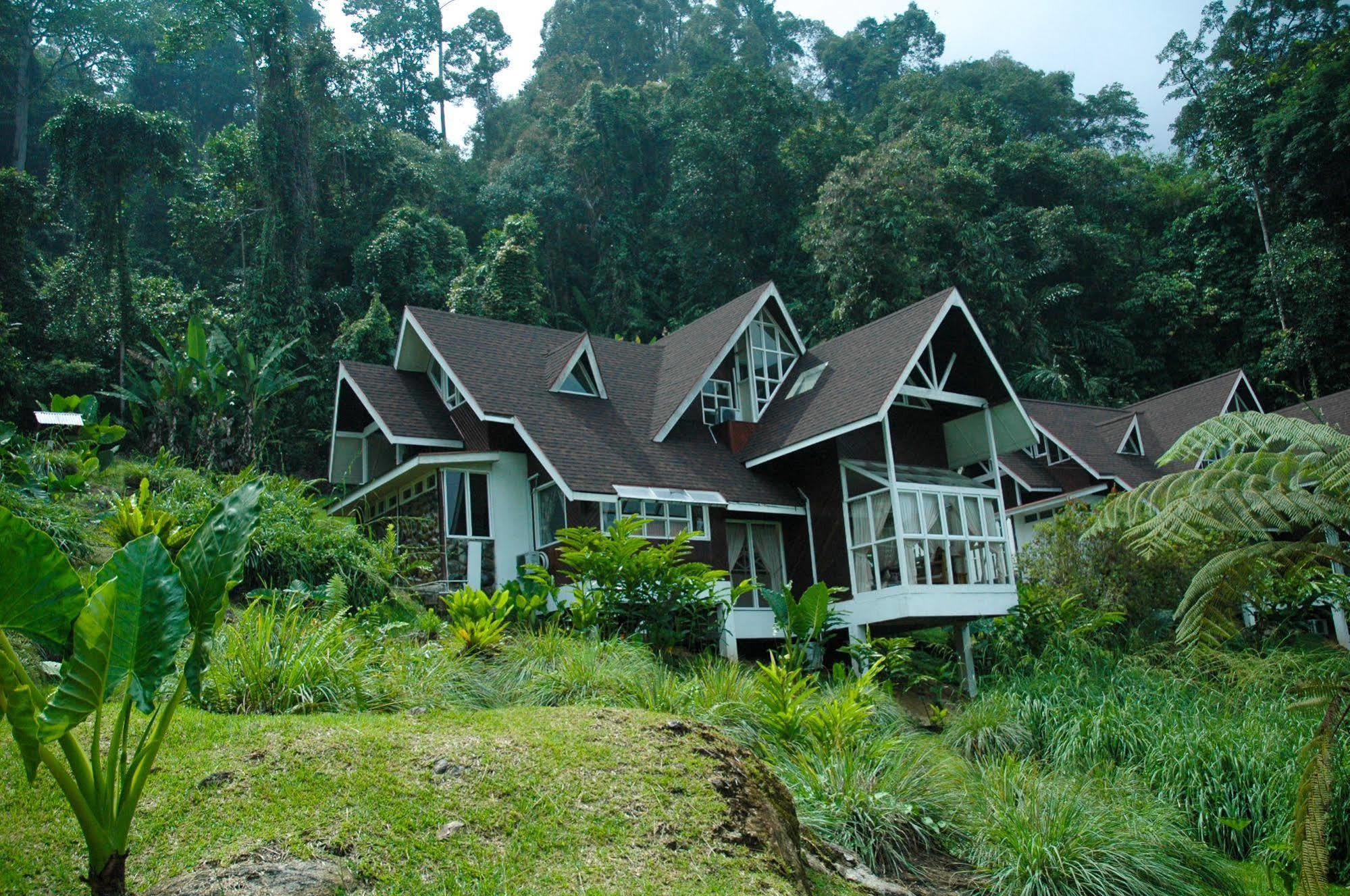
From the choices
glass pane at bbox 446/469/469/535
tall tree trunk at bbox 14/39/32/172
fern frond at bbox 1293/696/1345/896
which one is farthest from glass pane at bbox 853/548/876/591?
tall tree trunk at bbox 14/39/32/172

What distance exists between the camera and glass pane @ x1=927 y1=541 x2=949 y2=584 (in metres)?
19.8

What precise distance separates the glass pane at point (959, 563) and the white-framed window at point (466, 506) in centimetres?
843

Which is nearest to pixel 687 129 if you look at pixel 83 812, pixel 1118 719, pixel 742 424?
pixel 742 424

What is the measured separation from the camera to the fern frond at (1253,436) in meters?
11.8

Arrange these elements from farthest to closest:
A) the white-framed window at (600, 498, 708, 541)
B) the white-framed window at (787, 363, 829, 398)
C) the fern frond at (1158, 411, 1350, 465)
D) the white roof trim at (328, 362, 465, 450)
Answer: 1. the white-framed window at (787, 363, 829, 398)
2. the white roof trim at (328, 362, 465, 450)
3. the white-framed window at (600, 498, 708, 541)
4. the fern frond at (1158, 411, 1350, 465)

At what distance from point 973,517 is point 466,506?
9.46 meters

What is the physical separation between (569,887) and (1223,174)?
46.3 metres

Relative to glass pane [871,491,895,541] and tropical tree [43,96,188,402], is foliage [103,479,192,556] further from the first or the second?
tropical tree [43,96,188,402]

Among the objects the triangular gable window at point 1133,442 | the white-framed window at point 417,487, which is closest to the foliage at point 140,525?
the white-framed window at point 417,487

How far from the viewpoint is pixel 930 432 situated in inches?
909

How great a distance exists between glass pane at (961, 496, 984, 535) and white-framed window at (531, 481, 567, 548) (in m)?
7.45

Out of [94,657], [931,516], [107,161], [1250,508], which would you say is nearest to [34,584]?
[94,657]

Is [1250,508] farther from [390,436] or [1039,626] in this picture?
[390,436]

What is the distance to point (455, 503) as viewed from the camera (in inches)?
808
